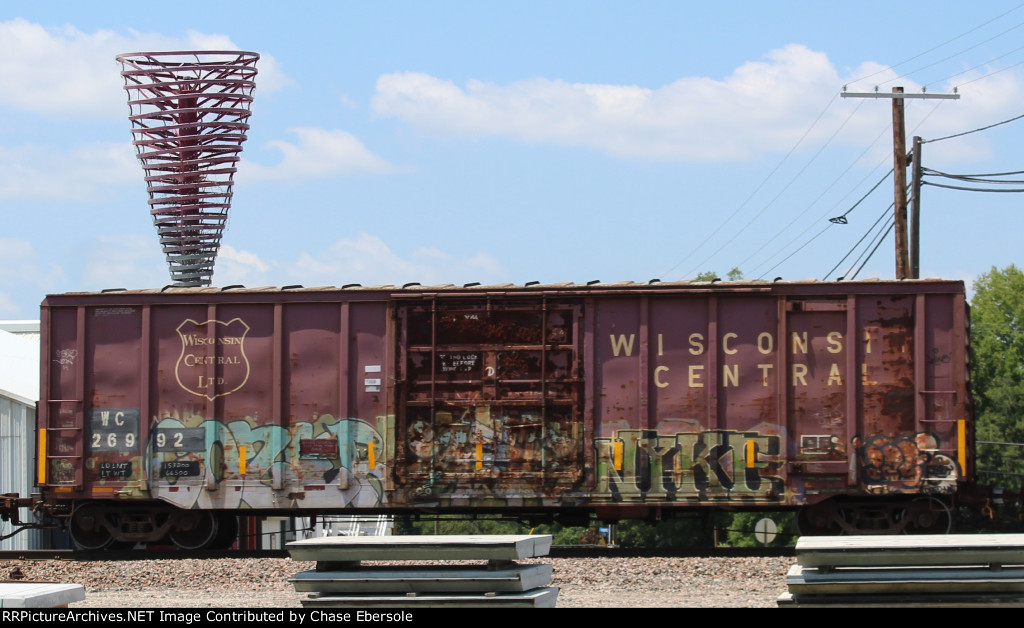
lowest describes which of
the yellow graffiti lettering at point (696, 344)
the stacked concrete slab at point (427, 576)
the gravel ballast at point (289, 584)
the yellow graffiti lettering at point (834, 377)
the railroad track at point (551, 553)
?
the railroad track at point (551, 553)

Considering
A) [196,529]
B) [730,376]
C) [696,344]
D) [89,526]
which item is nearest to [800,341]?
[730,376]

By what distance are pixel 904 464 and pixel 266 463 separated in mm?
7816

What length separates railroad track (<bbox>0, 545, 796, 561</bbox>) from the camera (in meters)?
14.3

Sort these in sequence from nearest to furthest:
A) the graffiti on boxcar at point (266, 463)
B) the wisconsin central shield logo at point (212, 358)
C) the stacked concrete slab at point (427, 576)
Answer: the stacked concrete slab at point (427, 576)
the graffiti on boxcar at point (266, 463)
the wisconsin central shield logo at point (212, 358)

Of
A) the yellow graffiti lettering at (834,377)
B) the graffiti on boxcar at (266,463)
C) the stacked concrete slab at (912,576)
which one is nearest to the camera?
the stacked concrete slab at (912,576)

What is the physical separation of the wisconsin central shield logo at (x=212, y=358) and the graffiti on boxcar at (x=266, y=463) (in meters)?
0.45

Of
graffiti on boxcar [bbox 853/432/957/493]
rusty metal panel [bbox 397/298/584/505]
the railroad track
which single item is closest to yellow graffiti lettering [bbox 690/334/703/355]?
rusty metal panel [bbox 397/298/584/505]

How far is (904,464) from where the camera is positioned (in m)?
14.3

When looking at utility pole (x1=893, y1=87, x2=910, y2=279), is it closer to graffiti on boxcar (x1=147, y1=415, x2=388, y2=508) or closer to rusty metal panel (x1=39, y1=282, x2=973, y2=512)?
rusty metal panel (x1=39, y1=282, x2=973, y2=512)

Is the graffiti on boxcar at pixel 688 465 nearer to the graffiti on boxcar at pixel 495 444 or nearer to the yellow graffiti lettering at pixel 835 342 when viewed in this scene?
the graffiti on boxcar at pixel 495 444

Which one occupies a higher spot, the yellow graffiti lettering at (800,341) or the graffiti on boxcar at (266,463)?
the yellow graffiti lettering at (800,341)

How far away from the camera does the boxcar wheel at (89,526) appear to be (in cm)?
1545

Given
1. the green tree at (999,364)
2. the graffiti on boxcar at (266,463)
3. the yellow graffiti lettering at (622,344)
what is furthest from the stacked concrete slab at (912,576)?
the green tree at (999,364)

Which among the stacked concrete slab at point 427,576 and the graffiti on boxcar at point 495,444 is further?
the graffiti on boxcar at point 495,444
